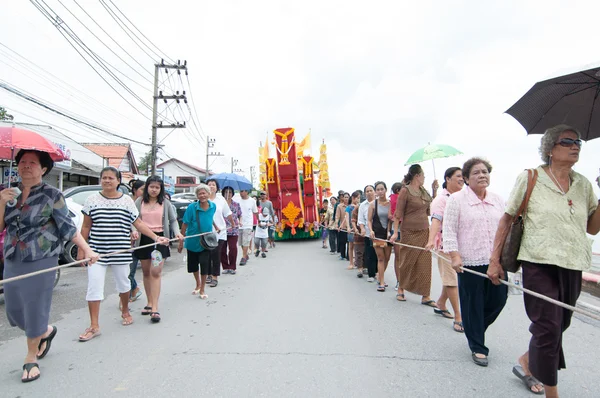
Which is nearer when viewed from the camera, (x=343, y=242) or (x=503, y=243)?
(x=503, y=243)

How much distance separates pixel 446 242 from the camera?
127 inches

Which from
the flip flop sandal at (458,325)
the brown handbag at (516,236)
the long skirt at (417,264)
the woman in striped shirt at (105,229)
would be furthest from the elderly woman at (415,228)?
the woman in striped shirt at (105,229)

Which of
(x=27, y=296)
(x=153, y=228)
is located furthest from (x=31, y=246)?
(x=153, y=228)

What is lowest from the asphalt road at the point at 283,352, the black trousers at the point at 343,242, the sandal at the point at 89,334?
the asphalt road at the point at 283,352

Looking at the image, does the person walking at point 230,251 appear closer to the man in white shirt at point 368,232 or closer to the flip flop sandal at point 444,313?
the man in white shirt at point 368,232

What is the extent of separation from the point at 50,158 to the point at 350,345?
318 centimetres

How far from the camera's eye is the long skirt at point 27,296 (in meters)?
2.82

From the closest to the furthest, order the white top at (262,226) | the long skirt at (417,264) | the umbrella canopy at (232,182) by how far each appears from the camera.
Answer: the long skirt at (417,264)
the umbrella canopy at (232,182)
the white top at (262,226)

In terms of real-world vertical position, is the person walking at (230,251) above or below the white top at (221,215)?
below

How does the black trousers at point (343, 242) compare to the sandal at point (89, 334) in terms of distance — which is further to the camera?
the black trousers at point (343, 242)

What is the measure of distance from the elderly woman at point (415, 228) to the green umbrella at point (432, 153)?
126 millimetres

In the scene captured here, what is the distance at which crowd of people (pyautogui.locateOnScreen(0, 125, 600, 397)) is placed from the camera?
2.35 meters

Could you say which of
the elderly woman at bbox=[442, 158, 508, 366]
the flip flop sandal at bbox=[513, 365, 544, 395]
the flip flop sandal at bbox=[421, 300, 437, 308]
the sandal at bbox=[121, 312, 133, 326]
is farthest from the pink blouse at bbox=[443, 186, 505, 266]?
the sandal at bbox=[121, 312, 133, 326]

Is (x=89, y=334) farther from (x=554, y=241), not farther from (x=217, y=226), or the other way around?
(x=554, y=241)
